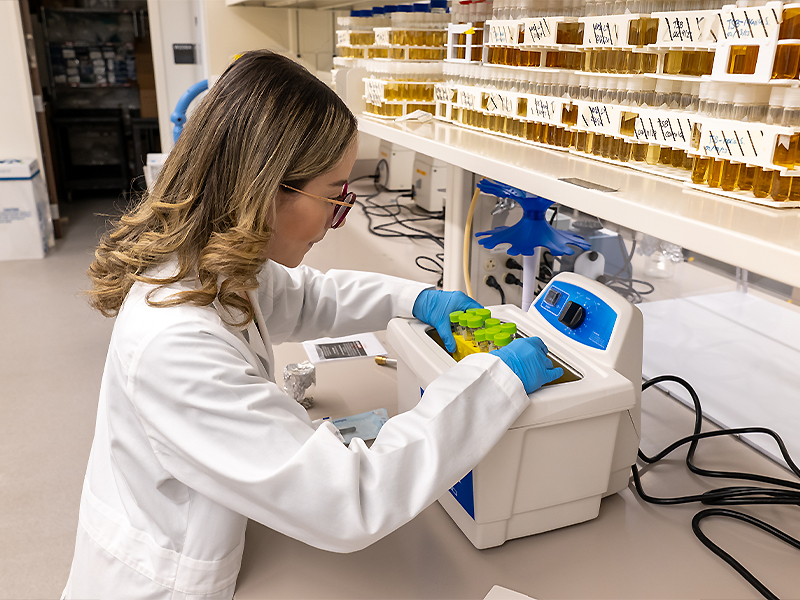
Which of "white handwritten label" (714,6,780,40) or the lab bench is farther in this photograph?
the lab bench

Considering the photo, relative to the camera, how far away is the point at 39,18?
568 cm

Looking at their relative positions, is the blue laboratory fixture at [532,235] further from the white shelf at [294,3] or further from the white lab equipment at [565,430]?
the white shelf at [294,3]

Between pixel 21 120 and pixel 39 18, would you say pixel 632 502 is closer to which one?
pixel 21 120

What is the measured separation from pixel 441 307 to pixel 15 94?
14.0 feet

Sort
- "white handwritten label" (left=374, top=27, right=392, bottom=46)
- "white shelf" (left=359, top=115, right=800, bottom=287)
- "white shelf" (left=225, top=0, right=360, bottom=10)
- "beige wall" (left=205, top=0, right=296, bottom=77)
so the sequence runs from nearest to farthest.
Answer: "white shelf" (left=359, top=115, right=800, bottom=287)
"white handwritten label" (left=374, top=27, right=392, bottom=46)
"white shelf" (left=225, top=0, right=360, bottom=10)
"beige wall" (left=205, top=0, right=296, bottom=77)

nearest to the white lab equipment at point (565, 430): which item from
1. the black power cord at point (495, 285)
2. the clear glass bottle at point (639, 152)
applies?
the clear glass bottle at point (639, 152)

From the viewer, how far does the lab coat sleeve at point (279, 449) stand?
0.74 m

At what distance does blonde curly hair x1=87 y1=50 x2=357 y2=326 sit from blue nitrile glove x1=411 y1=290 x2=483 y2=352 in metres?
0.36

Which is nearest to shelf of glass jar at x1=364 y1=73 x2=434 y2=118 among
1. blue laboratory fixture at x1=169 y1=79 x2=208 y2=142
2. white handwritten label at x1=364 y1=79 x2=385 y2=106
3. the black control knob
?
white handwritten label at x1=364 y1=79 x2=385 y2=106

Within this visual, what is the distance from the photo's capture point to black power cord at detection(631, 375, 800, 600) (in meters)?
0.90

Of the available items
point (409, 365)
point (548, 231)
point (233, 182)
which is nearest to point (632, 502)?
point (409, 365)

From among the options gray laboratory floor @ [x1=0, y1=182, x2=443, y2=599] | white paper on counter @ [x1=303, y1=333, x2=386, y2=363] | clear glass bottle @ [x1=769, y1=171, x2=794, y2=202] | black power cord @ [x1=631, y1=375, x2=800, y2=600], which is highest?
clear glass bottle @ [x1=769, y1=171, x2=794, y2=202]

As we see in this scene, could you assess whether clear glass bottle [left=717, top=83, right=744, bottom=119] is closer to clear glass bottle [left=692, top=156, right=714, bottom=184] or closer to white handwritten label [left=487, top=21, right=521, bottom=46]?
clear glass bottle [left=692, top=156, right=714, bottom=184]

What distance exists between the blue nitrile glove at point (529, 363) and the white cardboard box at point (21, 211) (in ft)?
13.4
